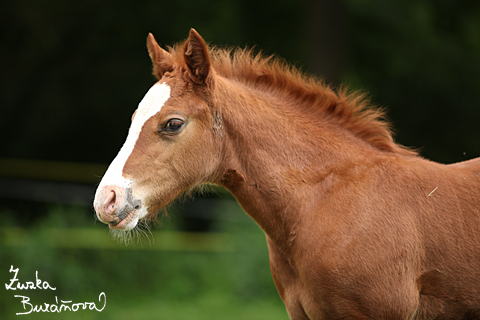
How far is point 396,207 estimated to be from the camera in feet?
9.68

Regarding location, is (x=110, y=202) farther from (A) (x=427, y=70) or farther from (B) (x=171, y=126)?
(A) (x=427, y=70)

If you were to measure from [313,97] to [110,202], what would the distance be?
1.53 meters

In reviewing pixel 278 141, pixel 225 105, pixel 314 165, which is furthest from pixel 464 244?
pixel 225 105

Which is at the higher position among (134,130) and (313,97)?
(313,97)

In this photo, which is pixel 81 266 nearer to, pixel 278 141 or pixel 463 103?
pixel 278 141

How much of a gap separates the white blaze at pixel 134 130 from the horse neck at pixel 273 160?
36cm

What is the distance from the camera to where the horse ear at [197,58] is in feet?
9.80

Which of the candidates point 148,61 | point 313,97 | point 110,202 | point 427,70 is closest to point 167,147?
point 110,202

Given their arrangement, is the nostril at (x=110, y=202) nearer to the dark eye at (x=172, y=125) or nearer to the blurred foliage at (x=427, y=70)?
the dark eye at (x=172, y=125)

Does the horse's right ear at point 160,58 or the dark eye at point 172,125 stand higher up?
the horse's right ear at point 160,58

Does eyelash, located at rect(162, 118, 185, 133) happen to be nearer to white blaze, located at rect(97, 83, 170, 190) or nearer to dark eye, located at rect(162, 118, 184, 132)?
dark eye, located at rect(162, 118, 184, 132)

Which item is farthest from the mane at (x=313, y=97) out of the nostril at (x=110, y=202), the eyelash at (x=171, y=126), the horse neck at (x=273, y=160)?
the nostril at (x=110, y=202)


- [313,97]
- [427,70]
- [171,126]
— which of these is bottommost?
[171,126]

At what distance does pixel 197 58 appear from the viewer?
3045 millimetres
